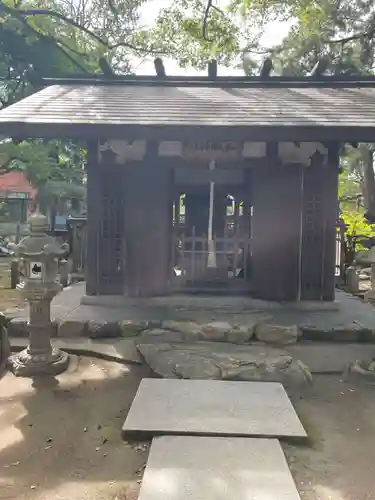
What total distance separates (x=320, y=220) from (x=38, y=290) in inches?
193

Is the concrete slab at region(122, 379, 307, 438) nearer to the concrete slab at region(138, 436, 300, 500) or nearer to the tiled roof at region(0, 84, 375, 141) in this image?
the concrete slab at region(138, 436, 300, 500)

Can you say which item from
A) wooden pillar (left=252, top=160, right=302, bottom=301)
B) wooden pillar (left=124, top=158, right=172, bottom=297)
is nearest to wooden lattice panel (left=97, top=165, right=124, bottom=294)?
wooden pillar (left=124, top=158, right=172, bottom=297)

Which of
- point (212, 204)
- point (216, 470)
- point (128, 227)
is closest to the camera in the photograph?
point (216, 470)

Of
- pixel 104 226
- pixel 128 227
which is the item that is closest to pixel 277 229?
pixel 128 227

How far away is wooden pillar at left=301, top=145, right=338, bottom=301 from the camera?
7641 mm

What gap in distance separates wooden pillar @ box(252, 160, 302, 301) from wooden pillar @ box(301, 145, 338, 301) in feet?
0.52

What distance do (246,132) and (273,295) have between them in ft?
9.99

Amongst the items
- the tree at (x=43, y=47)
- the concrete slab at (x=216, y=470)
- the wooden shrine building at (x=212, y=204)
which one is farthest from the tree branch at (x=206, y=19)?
the concrete slab at (x=216, y=470)

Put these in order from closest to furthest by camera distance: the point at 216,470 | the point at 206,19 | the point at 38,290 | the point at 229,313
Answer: the point at 216,470 → the point at 38,290 → the point at 229,313 → the point at 206,19

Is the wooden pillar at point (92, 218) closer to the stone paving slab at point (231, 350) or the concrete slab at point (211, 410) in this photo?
the stone paving slab at point (231, 350)

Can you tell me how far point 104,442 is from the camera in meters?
3.59

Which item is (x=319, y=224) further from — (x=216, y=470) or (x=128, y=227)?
(x=216, y=470)

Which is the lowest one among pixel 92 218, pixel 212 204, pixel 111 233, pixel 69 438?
pixel 69 438

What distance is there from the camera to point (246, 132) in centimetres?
589
